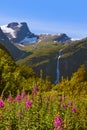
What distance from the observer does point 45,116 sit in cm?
1452

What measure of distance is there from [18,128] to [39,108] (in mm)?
2301

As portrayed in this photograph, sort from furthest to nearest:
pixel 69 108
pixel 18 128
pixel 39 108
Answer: pixel 69 108, pixel 39 108, pixel 18 128

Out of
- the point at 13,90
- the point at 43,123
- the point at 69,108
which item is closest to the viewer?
the point at 43,123

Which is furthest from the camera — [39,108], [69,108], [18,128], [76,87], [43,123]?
[76,87]

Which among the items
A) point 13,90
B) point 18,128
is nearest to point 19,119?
point 18,128

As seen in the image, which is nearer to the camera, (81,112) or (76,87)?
(81,112)

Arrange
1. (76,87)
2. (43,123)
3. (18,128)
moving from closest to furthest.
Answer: (18,128)
(43,123)
(76,87)

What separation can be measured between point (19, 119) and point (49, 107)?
2175 mm

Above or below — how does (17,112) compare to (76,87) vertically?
above

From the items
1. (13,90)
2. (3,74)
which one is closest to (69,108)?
(13,90)

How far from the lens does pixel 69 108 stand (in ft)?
53.5

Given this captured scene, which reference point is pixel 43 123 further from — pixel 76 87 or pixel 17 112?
pixel 76 87

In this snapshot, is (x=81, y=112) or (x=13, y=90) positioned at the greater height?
(x=81, y=112)

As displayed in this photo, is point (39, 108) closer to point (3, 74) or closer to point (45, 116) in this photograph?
point (45, 116)
